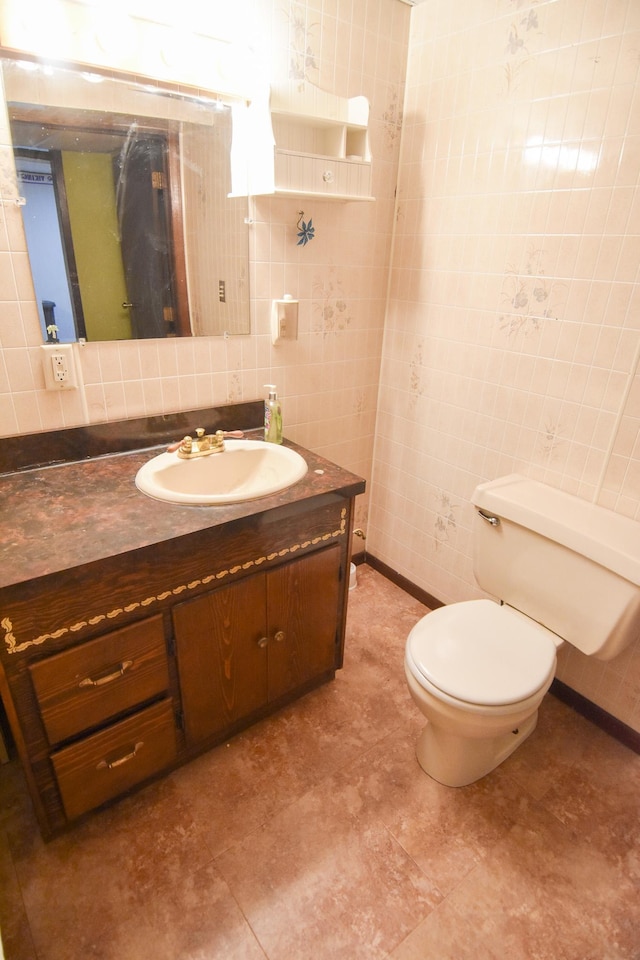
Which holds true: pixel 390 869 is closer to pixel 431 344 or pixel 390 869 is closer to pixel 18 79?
pixel 431 344

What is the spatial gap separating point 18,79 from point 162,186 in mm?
342

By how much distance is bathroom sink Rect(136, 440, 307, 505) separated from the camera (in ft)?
4.20

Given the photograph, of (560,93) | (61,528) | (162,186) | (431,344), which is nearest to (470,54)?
(560,93)

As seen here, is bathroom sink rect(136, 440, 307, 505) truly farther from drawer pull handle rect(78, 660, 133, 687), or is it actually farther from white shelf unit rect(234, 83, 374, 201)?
white shelf unit rect(234, 83, 374, 201)

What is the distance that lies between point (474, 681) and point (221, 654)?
24.7 inches

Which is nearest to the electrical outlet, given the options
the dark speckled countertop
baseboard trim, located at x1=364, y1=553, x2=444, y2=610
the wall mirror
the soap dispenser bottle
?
the wall mirror

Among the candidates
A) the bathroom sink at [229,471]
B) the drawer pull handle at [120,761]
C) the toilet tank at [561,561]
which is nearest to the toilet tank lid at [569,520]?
the toilet tank at [561,561]

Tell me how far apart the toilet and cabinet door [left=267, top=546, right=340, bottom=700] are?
0.92 ft

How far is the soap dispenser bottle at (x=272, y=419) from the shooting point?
5.08ft

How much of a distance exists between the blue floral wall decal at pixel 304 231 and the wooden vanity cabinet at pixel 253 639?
98cm

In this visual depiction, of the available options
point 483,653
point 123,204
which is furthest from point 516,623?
point 123,204

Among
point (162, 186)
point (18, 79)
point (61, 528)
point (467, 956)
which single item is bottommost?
point (467, 956)

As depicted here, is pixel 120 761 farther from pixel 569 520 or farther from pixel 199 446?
pixel 569 520

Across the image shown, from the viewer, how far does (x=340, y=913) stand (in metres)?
1.11
